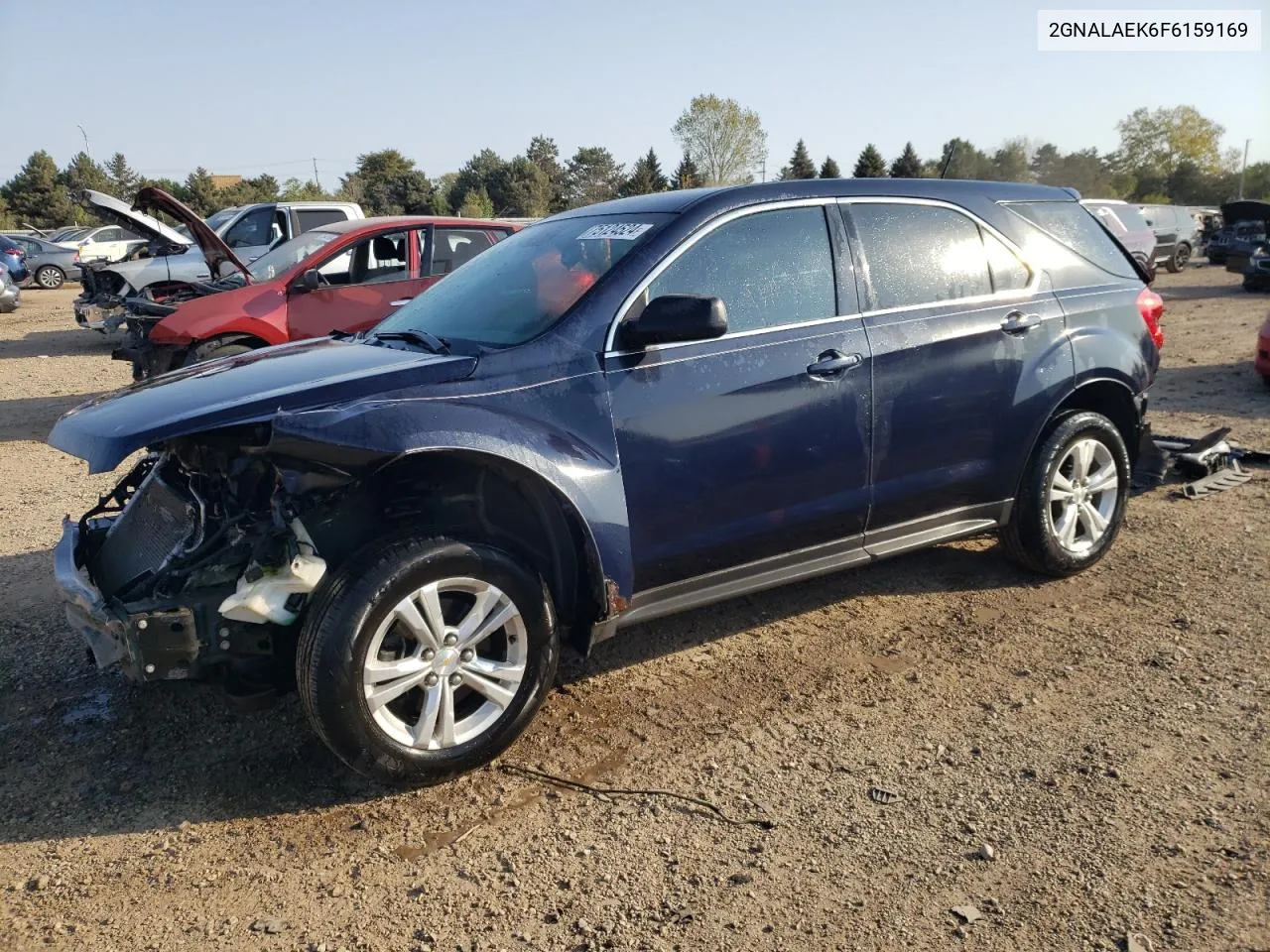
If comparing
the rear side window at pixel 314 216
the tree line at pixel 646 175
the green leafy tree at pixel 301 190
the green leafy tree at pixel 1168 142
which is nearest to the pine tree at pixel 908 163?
the tree line at pixel 646 175

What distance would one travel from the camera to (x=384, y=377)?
3.16 m

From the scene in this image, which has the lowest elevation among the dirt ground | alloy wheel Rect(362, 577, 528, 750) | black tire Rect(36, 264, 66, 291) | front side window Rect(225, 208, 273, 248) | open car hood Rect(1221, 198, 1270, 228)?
the dirt ground

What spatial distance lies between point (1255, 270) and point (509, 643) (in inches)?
803

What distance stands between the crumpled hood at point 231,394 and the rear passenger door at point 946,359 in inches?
71.1

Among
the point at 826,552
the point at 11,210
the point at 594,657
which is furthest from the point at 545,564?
the point at 11,210

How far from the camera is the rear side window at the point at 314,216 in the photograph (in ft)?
47.9

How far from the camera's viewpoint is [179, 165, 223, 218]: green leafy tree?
52.2m

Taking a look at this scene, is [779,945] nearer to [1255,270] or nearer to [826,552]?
[826,552]

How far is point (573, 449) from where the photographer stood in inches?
129

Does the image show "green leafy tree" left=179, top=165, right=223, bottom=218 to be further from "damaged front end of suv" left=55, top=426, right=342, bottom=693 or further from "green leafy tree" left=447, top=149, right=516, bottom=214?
"damaged front end of suv" left=55, top=426, right=342, bottom=693

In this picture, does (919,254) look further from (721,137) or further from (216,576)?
(721,137)

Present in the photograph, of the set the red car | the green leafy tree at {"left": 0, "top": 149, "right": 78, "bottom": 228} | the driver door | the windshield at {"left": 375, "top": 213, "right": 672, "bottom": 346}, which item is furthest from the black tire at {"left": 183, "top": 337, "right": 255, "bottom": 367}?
the green leafy tree at {"left": 0, "top": 149, "right": 78, "bottom": 228}

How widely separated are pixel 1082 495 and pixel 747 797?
270 centimetres

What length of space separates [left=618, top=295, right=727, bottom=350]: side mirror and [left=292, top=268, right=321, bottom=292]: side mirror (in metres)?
6.36
